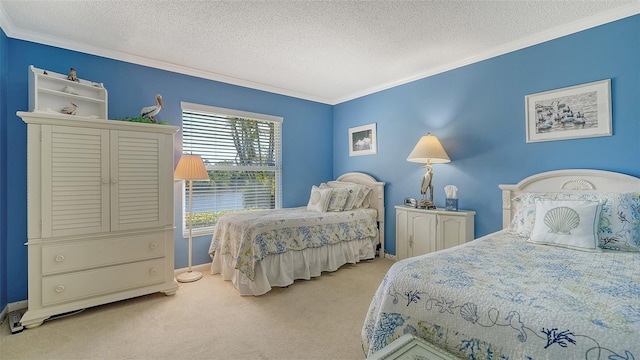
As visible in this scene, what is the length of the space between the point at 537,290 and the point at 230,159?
346 cm

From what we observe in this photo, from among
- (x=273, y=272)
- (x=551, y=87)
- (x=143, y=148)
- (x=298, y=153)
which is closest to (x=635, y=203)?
(x=551, y=87)

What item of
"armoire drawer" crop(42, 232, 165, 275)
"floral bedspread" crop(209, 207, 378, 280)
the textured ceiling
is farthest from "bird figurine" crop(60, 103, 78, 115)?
"floral bedspread" crop(209, 207, 378, 280)

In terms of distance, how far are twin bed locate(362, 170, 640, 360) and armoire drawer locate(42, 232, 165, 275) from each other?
2.17 meters

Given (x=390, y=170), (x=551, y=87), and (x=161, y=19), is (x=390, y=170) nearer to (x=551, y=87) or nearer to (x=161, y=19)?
(x=551, y=87)

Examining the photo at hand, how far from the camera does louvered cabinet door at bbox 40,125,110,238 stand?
2.20 metres

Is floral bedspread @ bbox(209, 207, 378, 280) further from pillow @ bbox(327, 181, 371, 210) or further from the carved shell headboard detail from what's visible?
the carved shell headboard detail

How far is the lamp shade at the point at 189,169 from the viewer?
3039mm

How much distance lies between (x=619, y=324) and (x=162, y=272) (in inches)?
A: 121

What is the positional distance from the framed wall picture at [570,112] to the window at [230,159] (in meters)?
3.08

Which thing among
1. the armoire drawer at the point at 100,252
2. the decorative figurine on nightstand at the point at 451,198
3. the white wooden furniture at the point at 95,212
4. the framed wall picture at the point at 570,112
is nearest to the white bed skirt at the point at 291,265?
the white wooden furniture at the point at 95,212

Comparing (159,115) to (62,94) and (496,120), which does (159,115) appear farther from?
(496,120)

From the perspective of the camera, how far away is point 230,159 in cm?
378

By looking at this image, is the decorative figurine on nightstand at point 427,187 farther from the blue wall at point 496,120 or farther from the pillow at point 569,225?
the pillow at point 569,225

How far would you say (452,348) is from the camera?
1.07m
